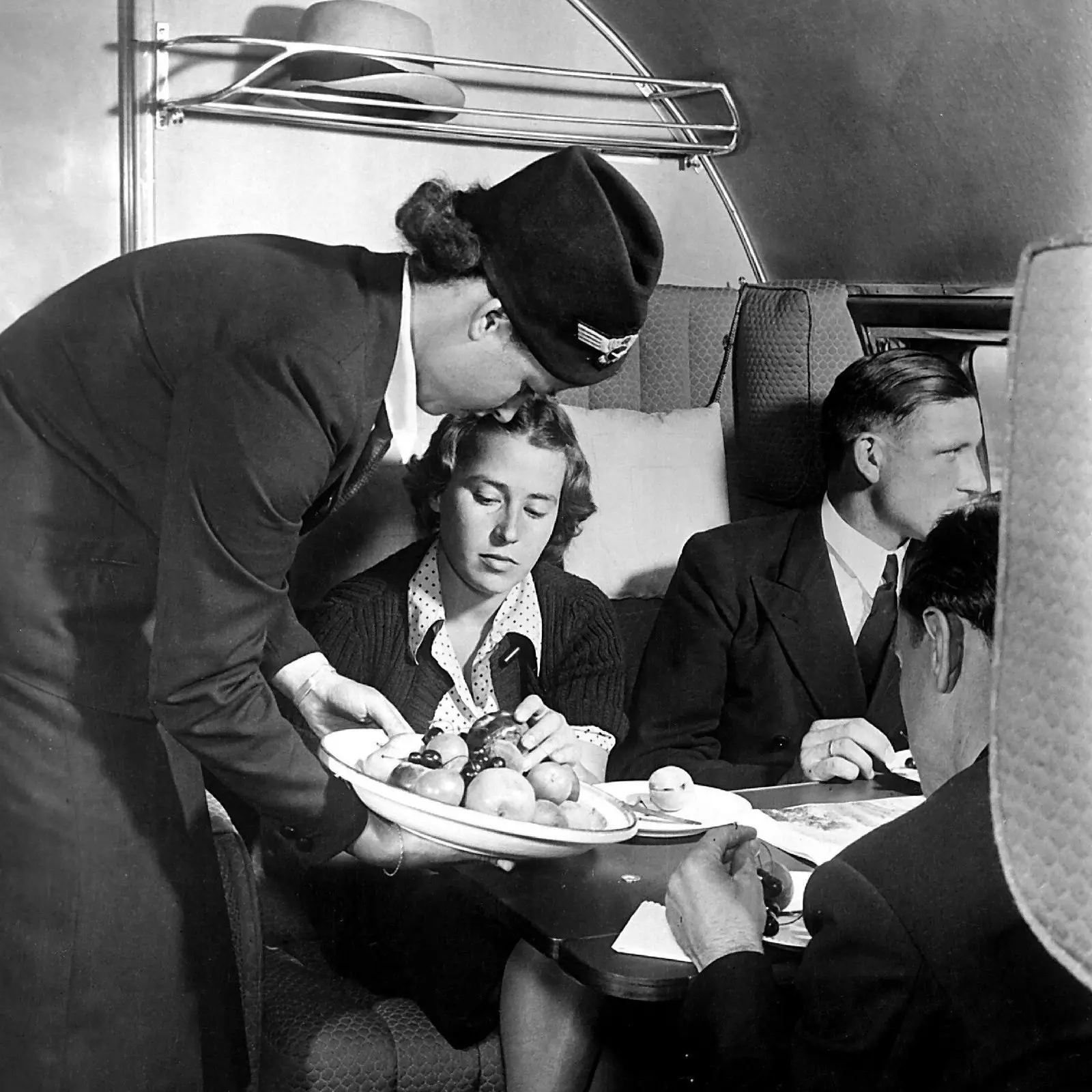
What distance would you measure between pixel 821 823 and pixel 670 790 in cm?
13

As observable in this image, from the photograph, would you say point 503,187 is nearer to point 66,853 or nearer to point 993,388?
point 66,853

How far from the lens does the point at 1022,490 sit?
282 millimetres

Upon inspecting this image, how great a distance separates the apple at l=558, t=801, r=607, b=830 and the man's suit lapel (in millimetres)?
643

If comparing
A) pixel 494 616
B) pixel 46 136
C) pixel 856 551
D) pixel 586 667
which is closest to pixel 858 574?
pixel 856 551

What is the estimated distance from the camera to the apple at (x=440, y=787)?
968mm

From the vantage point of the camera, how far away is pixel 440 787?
97cm

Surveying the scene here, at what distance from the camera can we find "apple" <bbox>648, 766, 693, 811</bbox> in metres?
1.10

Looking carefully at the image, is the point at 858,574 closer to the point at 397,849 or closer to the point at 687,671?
the point at 687,671

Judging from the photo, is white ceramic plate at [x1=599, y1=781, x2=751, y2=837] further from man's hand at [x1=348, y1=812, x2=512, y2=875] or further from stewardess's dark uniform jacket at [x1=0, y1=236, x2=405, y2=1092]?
stewardess's dark uniform jacket at [x1=0, y1=236, x2=405, y2=1092]

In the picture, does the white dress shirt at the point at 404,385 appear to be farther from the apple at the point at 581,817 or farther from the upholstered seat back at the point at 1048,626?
the upholstered seat back at the point at 1048,626

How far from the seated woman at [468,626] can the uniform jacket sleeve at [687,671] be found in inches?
1.5

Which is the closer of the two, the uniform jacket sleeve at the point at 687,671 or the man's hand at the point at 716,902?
the man's hand at the point at 716,902

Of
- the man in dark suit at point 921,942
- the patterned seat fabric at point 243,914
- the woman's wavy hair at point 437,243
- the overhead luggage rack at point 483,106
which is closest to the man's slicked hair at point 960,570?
the man in dark suit at point 921,942

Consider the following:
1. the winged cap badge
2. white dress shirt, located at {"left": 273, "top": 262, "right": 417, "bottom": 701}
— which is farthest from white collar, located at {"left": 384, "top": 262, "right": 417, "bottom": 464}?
the winged cap badge
